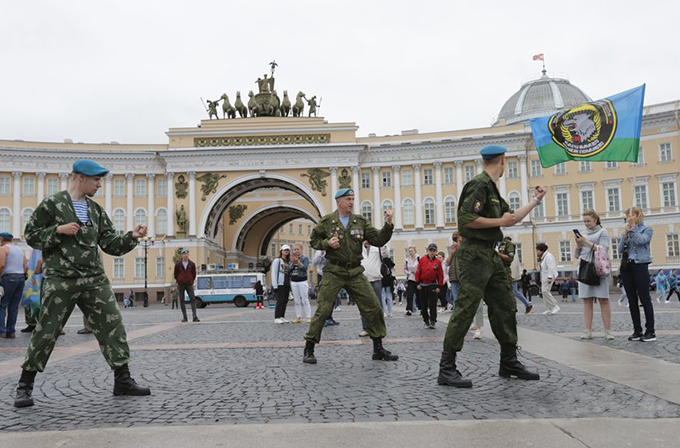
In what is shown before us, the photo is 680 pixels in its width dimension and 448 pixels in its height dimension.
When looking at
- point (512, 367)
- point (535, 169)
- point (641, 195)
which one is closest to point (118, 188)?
point (535, 169)

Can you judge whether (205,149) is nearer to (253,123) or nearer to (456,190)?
(253,123)

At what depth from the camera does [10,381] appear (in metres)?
6.30

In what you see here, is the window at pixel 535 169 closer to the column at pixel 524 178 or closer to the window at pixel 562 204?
the column at pixel 524 178

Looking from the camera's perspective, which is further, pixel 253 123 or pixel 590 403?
pixel 253 123

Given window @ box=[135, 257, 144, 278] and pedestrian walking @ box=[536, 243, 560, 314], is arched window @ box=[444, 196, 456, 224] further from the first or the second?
pedestrian walking @ box=[536, 243, 560, 314]

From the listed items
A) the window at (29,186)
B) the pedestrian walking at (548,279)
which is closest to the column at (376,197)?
the window at (29,186)

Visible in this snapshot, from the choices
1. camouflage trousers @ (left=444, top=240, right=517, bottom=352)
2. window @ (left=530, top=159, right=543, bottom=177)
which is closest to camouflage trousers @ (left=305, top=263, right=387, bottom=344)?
camouflage trousers @ (left=444, top=240, right=517, bottom=352)

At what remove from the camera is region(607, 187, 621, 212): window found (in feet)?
167

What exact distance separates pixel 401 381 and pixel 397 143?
48.9 m

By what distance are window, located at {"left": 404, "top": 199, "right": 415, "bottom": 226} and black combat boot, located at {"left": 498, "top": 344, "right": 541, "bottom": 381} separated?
47896mm

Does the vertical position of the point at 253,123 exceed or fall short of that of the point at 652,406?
it exceeds it

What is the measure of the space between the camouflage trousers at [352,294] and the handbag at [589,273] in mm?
3605

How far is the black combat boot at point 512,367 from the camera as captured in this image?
18.7 feet

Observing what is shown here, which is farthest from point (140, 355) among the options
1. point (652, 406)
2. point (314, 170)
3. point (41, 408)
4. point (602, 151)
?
point (314, 170)
